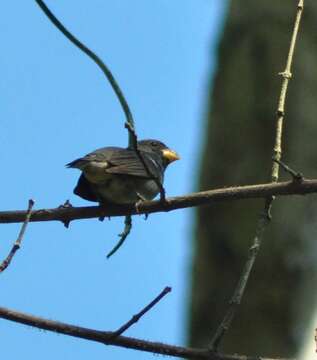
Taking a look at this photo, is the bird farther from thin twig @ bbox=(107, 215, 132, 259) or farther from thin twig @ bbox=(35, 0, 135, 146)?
thin twig @ bbox=(35, 0, 135, 146)

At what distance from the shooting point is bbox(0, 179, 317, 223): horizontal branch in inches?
95.4

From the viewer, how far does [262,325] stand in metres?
2.71

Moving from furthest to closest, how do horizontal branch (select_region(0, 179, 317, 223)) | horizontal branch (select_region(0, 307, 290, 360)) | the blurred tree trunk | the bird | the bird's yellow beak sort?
the bird's yellow beak, the bird, the blurred tree trunk, horizontal branch (select_region(0, 179, 317, 223)), horizontal branch (select_region(0, 307, 290, 360))

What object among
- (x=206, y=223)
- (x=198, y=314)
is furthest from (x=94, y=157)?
(x=198, y=314)

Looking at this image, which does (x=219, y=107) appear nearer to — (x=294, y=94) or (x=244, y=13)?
(x=294, y=94)

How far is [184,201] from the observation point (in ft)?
8.46

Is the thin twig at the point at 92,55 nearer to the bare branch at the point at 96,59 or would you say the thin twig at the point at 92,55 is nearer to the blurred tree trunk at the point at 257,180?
the bare branch at the point at 96,59

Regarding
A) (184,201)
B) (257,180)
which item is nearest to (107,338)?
(184,201)

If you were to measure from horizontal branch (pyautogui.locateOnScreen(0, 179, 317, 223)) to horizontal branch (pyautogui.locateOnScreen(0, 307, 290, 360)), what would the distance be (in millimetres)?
459

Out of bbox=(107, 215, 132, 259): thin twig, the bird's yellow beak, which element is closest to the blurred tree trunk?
bbox=(107, 215, 132, 259): thin twig

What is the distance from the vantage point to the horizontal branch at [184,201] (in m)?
2.42

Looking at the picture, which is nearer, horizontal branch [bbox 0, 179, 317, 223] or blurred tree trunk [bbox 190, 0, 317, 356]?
horizontal branch [bbox 0, 179, 317, 223]

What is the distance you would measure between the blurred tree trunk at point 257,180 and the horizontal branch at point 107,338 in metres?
0.43

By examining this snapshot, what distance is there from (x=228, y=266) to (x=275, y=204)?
0.26 m
